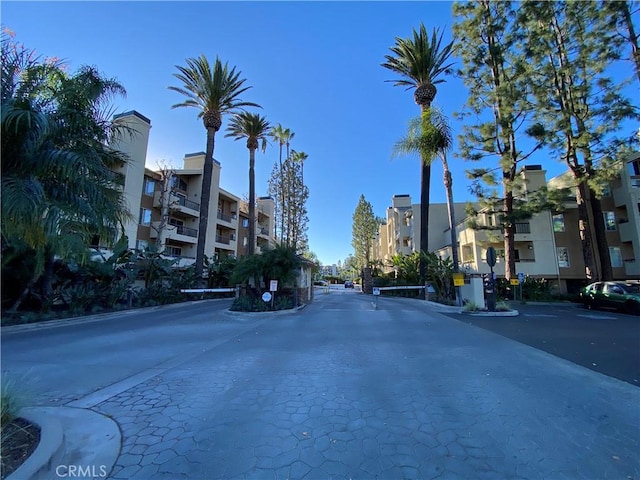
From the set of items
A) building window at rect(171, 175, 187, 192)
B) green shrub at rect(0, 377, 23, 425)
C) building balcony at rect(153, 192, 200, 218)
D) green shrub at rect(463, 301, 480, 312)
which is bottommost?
green shrub at rect(0, 377, 23, 425)

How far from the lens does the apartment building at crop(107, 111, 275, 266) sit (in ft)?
73.1

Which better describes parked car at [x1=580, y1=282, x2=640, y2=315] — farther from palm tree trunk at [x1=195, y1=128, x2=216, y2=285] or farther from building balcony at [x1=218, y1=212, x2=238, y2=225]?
building balcony at [x1=218, y1=212, x2=238, y2=225]

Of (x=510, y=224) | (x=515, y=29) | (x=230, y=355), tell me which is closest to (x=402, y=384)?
(x=230, y=355)

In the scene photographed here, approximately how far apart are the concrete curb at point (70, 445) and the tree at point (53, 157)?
8.83 feet

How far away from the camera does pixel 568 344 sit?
7.39 meters

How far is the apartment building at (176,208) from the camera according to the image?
73.1 feet

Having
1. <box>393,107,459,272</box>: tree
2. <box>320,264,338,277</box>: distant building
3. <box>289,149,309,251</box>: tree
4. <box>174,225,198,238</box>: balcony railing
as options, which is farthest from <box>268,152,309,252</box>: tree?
<box>320,264,338,277</box>: distant building

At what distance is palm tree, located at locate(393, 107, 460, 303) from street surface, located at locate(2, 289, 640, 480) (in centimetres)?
1163

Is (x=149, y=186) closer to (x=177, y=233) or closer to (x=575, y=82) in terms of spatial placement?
(x=177, y=233)

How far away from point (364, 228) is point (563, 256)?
1063 inches

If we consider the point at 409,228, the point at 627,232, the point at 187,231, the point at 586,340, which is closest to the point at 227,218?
the point at 187,231

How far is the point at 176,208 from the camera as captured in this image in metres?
26.4

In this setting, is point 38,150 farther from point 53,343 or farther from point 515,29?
point 515,29

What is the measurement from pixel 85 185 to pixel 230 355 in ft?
13.9
